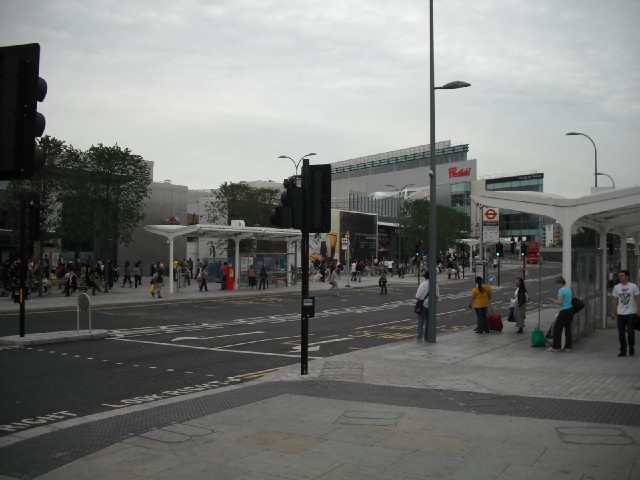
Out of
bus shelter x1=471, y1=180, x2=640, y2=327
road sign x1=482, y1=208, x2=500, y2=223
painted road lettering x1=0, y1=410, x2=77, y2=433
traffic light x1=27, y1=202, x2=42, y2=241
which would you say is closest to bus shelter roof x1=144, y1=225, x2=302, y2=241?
road sign x1=482, y1=208, x2=500, y2=223

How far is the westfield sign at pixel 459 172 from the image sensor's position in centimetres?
11031

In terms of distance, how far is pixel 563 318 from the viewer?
14.4 meters

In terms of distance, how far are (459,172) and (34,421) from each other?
10735 cm

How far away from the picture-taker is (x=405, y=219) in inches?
2611

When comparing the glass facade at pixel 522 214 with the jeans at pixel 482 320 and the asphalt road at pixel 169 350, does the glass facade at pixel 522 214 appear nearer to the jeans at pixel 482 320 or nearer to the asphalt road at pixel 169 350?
the asphalt road at pixel 169 350

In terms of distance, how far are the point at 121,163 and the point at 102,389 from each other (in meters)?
26.2

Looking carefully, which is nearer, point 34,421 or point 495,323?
point 34,421

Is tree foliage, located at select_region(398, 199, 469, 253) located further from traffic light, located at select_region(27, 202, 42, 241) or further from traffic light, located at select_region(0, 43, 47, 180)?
traffic light, located at select_region(0, 43, 47, 180)

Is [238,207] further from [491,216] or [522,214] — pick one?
[522,214]

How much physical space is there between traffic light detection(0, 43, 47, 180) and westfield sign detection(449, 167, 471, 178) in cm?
10930

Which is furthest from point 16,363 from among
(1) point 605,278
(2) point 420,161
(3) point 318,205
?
(2) point 420,161

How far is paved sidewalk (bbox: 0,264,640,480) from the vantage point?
6055 mm

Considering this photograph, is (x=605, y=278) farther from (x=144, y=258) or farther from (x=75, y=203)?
(x=144, y=258)


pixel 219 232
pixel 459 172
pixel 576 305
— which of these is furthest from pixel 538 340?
pixel 459 172
